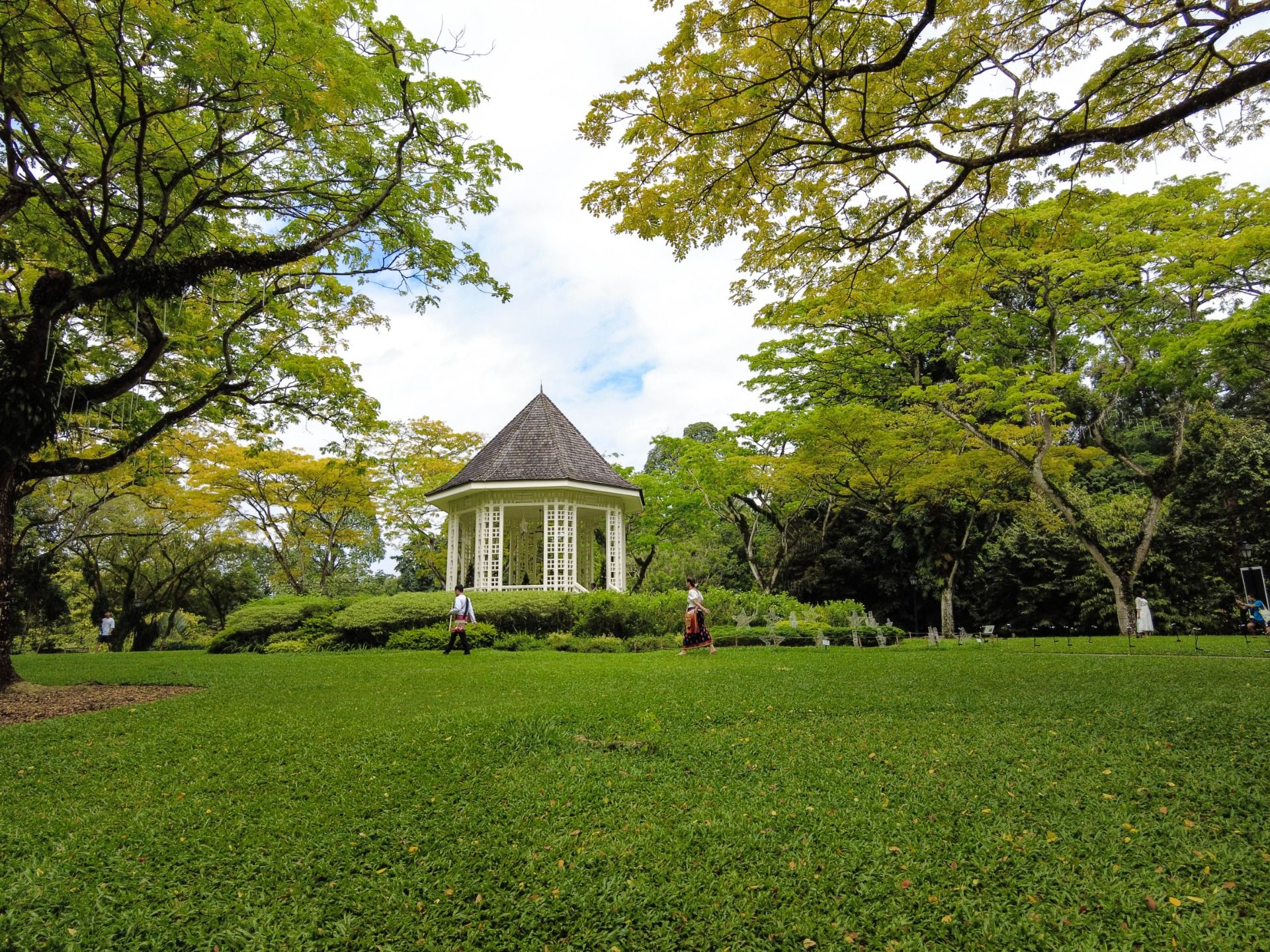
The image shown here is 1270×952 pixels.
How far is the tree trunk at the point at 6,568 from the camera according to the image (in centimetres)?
802

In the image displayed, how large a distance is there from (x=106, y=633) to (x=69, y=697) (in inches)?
778

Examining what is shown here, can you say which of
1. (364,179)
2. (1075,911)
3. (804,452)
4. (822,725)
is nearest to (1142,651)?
(804,452)

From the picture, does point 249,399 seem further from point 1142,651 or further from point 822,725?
point 1142,651

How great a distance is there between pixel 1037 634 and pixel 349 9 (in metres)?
25.6

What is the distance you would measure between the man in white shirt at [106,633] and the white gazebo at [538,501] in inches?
531

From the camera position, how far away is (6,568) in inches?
318

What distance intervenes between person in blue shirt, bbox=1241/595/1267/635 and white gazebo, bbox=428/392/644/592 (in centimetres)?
1449

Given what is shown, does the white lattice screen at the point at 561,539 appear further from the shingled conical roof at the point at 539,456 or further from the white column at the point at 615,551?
the white column at the point at 615,551

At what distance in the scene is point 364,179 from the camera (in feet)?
26.8

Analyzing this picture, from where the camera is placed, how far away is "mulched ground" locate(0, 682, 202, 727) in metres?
6.91

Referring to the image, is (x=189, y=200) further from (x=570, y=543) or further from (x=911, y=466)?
(x=911, y=466)

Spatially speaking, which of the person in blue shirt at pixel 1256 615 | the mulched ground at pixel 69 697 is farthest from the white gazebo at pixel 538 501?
the person in blue shirt at pixel 1256 615

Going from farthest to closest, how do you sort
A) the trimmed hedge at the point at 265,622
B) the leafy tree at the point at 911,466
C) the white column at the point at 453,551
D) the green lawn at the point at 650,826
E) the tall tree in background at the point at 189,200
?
the white column at the point at 453,551 < the leafy tree at the point at 911,466 < the trimmed hedge at the point at 265,622 < the tall tree in background at the point at 189,200 < the green lawn at the point at 650,826

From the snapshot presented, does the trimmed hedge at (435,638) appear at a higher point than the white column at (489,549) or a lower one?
lower
